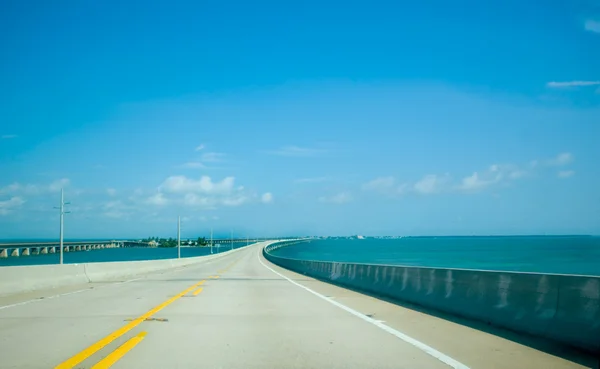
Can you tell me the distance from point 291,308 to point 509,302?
19.3ft

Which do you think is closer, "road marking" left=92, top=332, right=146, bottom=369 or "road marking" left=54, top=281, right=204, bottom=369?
"road marking" left=92, top=332, right=146, bottom=369

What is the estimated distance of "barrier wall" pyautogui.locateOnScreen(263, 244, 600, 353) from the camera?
305 inches

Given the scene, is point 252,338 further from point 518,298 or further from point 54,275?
point 54,275

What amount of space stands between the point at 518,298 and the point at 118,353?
650cm

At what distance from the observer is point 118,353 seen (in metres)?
7.87

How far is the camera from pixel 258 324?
11.0 m

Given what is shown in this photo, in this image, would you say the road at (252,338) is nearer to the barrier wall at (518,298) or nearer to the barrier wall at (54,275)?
the barrier wall at (518,298)

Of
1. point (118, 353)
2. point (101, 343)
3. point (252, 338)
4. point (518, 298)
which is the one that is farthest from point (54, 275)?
point (518, 298)

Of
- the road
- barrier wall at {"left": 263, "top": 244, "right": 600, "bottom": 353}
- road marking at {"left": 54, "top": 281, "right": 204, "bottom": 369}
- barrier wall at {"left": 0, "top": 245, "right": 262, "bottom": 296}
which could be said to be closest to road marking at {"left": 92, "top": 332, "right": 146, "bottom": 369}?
the road

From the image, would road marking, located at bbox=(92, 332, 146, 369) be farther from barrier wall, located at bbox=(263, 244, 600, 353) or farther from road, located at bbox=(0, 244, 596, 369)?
barrier wall, located at bbox=(263, 244, 600, 353)

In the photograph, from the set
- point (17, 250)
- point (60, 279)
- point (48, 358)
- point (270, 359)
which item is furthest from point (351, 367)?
point (17, 250)

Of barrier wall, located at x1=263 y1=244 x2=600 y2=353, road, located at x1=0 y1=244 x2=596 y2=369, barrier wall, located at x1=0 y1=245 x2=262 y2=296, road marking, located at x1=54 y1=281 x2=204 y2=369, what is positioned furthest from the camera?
barrier wall, located at x1=0 y1=245 x2=262 y2=296

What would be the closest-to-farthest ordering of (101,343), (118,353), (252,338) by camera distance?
(118,353), (101,343), (252,338)

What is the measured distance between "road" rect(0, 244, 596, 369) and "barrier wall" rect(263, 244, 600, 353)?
35 centimetres
